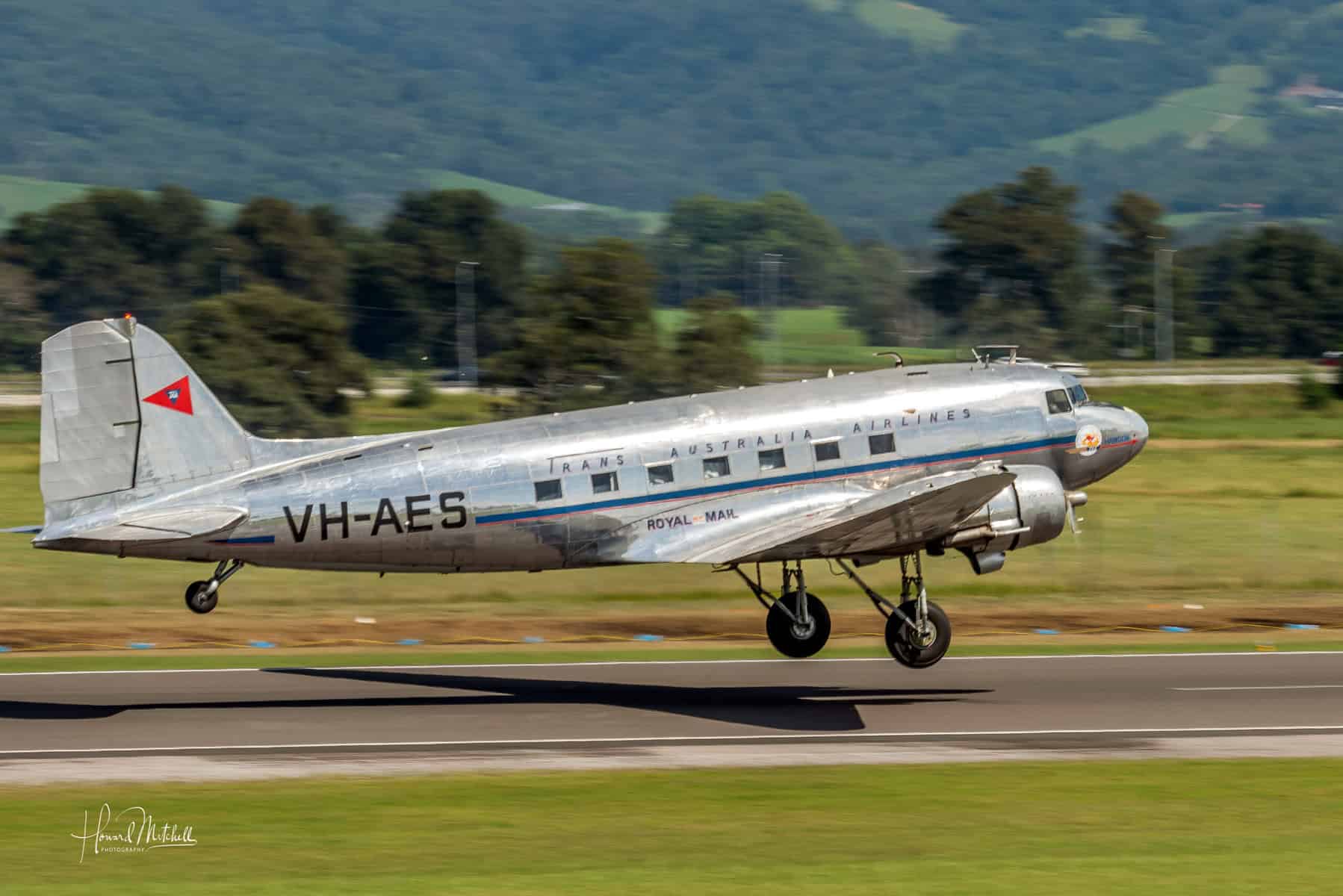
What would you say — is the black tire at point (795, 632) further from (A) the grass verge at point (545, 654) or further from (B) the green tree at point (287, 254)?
(B) the green tree at point (287, 254)

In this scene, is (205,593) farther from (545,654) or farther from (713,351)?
(713,351)

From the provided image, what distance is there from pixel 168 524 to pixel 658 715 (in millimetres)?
7396

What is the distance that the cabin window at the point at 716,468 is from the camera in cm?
2565

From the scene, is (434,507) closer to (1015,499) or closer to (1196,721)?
(1015,499)

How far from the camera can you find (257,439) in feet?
80.8

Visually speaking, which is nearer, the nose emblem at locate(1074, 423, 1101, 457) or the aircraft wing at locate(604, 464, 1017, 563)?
the aircraft wing at locate(604, 464, 1017, 563)

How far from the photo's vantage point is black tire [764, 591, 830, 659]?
90.8 feet

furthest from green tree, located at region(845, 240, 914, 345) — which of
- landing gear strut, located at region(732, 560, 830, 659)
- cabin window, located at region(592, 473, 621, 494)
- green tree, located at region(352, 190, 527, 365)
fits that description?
cabin window, located at region(592, 473, 621, 494)

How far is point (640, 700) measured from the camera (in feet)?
84.2

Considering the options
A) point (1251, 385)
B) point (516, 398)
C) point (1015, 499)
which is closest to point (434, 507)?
point (1015, 499)

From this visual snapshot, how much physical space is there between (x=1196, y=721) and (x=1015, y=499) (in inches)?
162

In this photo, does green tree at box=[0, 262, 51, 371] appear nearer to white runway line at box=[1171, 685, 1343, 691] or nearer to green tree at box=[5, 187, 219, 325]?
green tree at box=[5, 187, 219, 325]

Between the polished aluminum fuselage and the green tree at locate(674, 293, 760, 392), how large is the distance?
1537 inches

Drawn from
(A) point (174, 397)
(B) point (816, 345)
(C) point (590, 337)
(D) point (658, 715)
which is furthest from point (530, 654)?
(B) point (816, 345)
